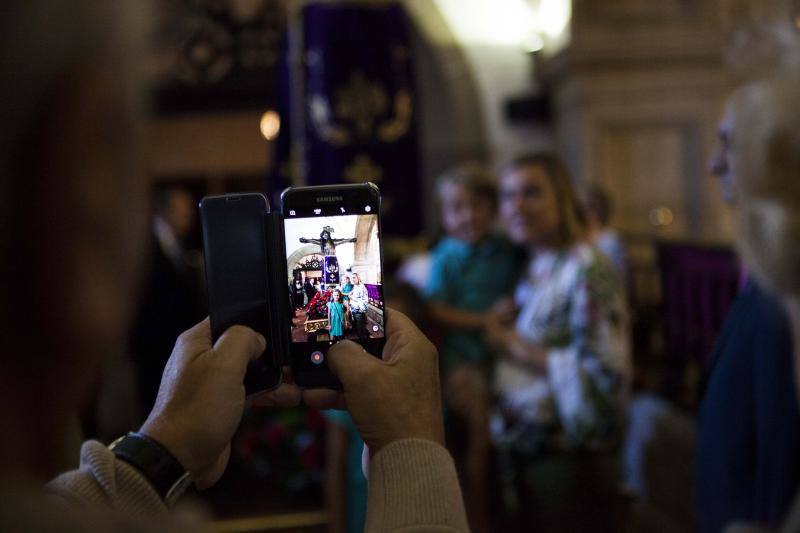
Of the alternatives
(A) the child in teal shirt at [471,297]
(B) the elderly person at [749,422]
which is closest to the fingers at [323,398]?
(B) the elderly person at [749,422]

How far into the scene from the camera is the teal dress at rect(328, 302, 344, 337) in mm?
871

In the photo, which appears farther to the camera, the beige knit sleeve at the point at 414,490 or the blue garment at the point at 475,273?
the blue garment at the point at 475,273

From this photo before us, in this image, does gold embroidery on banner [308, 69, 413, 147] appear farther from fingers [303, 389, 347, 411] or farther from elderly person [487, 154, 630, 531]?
fingers [303, 389, 347, 411]

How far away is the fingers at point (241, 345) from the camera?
81 centimetres

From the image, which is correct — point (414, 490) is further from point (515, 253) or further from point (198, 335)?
point (515, 253)

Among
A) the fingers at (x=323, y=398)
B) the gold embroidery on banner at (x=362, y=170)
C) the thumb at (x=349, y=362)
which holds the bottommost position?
the fingers at (x=323, y=398)

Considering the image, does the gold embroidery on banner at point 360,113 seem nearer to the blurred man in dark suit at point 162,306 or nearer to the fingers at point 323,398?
the blurred man in dark suit at point 162,306

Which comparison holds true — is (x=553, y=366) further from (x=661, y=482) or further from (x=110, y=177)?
(x=110, y=177)

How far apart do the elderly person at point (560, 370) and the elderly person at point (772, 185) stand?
4.47 ft

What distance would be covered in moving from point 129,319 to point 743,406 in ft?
3.60

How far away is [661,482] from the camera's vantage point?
128 inches

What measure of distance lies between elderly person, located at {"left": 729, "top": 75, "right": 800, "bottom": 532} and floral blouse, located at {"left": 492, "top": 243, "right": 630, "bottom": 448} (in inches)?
53.5

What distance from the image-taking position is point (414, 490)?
795mm

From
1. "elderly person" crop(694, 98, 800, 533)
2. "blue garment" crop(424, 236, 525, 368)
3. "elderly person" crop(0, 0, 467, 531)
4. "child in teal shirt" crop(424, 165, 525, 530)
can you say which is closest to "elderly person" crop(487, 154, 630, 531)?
"child in teal shirt" crop(424, 165, 525, 530)
